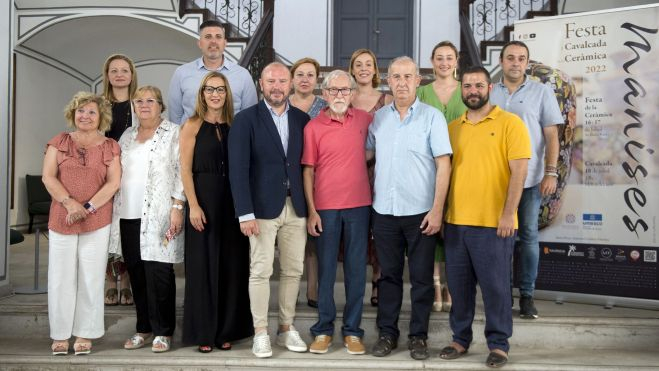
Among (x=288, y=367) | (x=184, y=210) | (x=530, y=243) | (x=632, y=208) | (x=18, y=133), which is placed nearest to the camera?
(x=288, y=367)

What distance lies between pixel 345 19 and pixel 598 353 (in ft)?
22.5

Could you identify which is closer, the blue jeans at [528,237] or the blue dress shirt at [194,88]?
the blue jeans at [528,237]

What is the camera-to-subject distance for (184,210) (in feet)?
10.3

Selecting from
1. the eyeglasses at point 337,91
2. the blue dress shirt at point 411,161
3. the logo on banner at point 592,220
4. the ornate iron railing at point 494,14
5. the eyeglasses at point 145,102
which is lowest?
the logo on banner at point 592,220

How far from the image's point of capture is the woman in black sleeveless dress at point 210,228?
9.82 ft

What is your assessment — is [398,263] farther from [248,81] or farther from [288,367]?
[248,81]

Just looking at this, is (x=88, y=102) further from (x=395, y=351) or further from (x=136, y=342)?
(x=395, y=351)

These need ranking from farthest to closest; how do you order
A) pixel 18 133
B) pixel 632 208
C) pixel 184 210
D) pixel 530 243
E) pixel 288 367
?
pixel 18 133 → pixel 632 208 → pixel 530 243 → pixel 184 210 → pixel 288 367

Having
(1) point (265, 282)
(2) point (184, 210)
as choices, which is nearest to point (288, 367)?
(1) point (265, 282)

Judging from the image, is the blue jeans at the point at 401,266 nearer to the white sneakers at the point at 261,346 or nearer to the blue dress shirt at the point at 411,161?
the blue dress shirt at the point at 411,161

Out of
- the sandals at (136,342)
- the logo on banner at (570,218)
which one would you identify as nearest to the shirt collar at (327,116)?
the sandals at (136,342)

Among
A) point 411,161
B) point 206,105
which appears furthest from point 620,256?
point 206,105

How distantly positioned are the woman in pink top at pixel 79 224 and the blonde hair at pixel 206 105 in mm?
494

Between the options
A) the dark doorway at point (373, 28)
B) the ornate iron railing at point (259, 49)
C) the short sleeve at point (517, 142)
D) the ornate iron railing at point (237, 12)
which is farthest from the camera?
the dark doorway at point (373, 28)
